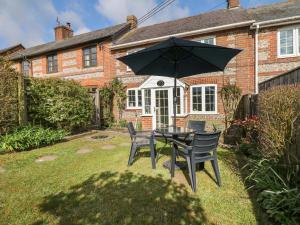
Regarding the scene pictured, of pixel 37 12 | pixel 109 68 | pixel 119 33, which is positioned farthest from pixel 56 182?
pixel 37 12

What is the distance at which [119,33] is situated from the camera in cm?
1424

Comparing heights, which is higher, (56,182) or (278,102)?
(278,102)

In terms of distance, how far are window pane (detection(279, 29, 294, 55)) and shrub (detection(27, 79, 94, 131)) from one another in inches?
397

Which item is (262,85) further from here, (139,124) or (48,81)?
(48,81)

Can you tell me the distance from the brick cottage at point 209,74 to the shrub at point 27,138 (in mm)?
5078

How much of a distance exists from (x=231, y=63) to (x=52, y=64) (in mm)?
14167

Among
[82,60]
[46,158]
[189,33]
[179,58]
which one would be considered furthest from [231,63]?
[82,60]

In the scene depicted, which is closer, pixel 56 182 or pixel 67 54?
pixel 56 182

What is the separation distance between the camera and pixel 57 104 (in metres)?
8.57

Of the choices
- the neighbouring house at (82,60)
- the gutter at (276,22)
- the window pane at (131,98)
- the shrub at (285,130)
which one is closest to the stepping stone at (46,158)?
the shrub at (285,130)

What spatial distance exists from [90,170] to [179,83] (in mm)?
7057

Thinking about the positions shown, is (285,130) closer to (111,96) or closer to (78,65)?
(111,96)

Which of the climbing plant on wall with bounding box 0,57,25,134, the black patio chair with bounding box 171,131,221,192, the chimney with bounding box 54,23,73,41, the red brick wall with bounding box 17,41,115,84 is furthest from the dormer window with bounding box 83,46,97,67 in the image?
the black patio chair with bounding box 171,131,221,192

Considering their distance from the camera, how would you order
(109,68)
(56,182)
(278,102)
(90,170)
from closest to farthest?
(278,102) → (56,182) → (90,170) → (109,68)
